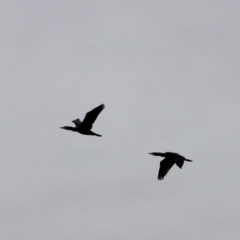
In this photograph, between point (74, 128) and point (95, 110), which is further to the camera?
point (74, 128)

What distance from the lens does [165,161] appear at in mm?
37656

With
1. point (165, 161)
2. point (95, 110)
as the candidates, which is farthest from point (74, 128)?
point (165, 161)

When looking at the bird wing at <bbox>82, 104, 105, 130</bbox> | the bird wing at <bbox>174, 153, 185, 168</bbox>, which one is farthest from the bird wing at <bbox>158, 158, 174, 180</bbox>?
the bird wing at <bbox>82, 104, 105, 130</bbox>

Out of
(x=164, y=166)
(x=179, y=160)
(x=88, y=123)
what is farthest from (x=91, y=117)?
(x=164, y=166)

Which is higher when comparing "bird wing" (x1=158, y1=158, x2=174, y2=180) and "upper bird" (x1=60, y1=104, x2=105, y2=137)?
"upper bird" (x1=60, y1=104, x2=105, y2=137)

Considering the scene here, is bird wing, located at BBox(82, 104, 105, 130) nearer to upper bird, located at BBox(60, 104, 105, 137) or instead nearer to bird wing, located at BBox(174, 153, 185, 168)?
upper bird, located at BBox(60, 104, 105, 137)

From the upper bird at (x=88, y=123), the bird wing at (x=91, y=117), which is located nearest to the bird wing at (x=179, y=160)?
the upper bird at (x=88, y=123)

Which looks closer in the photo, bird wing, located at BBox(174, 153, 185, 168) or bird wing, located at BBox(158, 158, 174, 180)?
bird wing, located at BBox(174, 153, 185, 168)

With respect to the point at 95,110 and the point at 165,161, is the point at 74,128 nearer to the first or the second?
the point at 95,110

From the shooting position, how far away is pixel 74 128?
37.0 metres

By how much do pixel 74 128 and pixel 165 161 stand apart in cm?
554

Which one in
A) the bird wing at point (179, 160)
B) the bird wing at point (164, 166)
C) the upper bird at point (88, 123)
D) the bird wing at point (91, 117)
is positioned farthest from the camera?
the bird wing at point (164, 166)

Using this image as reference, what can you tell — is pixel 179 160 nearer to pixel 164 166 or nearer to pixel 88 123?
pixel 164 166

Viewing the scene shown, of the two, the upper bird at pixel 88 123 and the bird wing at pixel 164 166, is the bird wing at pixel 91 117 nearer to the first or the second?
the upper bird at pixel 88 123
